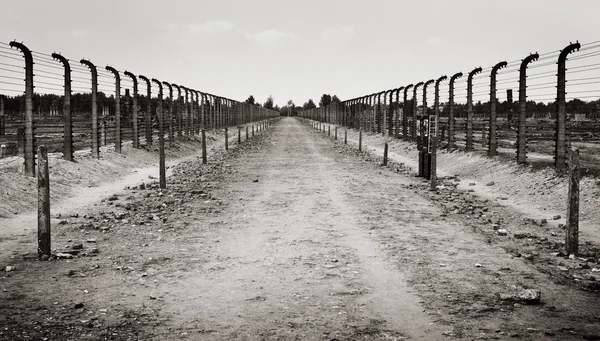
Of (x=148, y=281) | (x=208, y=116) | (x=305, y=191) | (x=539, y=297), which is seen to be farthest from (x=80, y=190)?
(x=208, y=116)

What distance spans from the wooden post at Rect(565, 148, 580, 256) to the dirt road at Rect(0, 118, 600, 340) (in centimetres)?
83

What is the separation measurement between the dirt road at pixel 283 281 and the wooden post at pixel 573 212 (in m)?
0.83

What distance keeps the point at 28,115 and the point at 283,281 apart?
980cm

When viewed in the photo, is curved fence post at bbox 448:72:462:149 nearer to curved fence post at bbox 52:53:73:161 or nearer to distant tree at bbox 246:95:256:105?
curved fence post at bbox 52:53:73:161

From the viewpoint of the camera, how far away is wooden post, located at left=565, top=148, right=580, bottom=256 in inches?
273

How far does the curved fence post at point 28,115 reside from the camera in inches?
500

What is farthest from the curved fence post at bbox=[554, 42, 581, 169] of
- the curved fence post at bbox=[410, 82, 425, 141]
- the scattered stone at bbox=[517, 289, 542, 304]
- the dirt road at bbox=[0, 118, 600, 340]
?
the curved fence post at bbox=[410, 82, 425, 141]

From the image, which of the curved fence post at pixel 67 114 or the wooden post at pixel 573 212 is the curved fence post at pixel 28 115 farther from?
the wooden post at pixel 573 212

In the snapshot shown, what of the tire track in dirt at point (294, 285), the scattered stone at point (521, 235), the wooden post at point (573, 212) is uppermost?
the wooden post at point (573, 212)

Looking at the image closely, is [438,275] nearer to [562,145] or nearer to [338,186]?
[338,186]

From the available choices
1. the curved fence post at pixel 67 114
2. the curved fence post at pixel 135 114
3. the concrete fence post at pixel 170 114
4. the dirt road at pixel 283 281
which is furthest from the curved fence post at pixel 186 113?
the dirt road at pixel 283 281

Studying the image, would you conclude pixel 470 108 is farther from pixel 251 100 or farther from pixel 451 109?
pixel 251 100

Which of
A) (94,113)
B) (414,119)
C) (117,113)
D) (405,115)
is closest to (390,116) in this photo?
(405,115)

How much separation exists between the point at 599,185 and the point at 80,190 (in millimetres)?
11076
